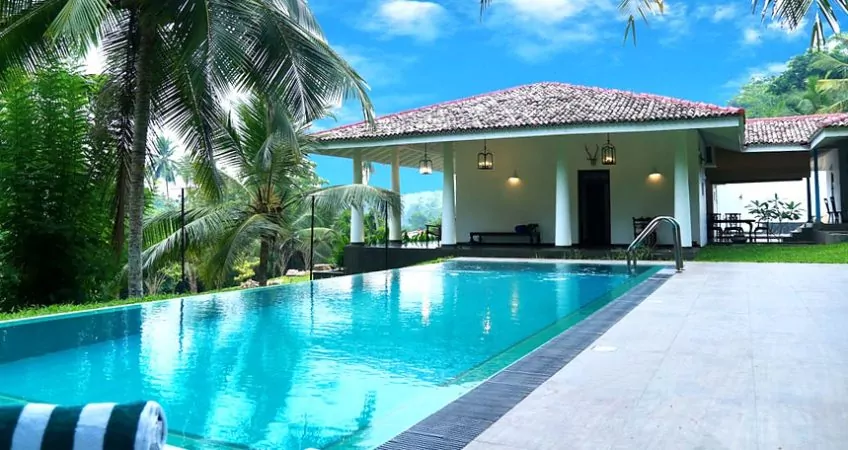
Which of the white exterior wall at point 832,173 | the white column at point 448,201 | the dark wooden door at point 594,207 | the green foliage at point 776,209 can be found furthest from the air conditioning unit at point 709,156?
the green foliage at point 776,209

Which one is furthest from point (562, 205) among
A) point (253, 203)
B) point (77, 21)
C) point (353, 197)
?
point (77, 21)

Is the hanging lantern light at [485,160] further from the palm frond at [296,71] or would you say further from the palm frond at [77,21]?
the palm frond at [77,21]

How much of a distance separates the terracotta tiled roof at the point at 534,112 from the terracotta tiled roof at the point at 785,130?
207 inches

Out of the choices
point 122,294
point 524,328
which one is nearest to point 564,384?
point 524,328

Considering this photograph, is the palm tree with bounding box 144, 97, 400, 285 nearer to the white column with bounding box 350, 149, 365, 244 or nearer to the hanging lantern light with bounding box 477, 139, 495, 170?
the white column with bounding box 350, 149, 365, 244

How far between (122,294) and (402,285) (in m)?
8.37

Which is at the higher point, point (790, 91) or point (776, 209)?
point (790, 91)

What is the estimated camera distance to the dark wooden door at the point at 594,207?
18.4 metres

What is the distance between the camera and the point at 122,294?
15312mm

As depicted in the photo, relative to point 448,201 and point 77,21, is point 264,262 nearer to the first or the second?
point 448,201

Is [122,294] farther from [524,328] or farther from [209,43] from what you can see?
[524,328]

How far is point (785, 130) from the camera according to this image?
21828 mm

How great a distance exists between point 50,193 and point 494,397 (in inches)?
402

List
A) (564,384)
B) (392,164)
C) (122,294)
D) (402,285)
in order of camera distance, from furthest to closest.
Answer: (392,164) → (122,294) → (402,285) → (564,384)
